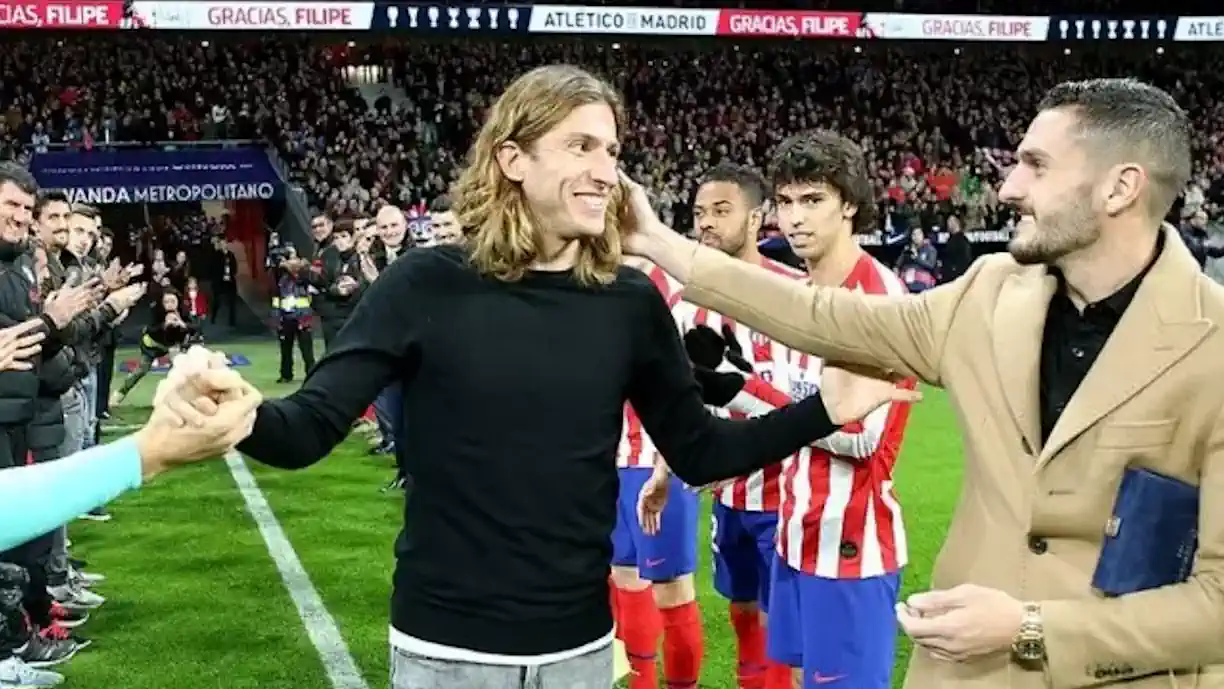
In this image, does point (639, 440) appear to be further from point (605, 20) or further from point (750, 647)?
point (605, 20)

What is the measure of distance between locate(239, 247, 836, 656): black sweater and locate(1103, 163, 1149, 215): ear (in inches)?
35.5

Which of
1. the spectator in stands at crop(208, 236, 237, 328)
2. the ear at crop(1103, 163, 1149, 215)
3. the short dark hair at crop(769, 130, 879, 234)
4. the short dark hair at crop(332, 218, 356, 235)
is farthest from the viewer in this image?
the spectator in stands at crop(208, 236, 237, 328)

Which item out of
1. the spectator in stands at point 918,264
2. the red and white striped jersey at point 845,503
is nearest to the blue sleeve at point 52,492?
the red and white striped jersey at point 845,503

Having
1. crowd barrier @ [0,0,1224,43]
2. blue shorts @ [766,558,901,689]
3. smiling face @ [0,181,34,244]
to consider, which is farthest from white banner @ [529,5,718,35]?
blue shorts @ [766,558,901,689]

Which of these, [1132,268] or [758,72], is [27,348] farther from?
[758,72]

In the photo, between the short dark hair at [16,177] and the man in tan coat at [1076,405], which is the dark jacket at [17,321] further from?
the man in tan coat at [1076,405]

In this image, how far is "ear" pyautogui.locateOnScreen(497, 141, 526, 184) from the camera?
2.54 meters

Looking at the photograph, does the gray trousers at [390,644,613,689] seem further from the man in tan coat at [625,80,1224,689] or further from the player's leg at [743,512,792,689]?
the player's leg at [743,512,792,689]

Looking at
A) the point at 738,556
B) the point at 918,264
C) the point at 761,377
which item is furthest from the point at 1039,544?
the point at 918,264

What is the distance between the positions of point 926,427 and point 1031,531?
10.3m

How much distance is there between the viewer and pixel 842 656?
3613 mm

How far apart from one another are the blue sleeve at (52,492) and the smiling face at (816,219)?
242 cm

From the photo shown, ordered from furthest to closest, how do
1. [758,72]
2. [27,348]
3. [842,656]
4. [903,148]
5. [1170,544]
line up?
[758,72] < [903,148] < [27,348] < [842,656] < [1170,544]

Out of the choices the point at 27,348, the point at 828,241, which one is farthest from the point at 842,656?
the point at 27,348
